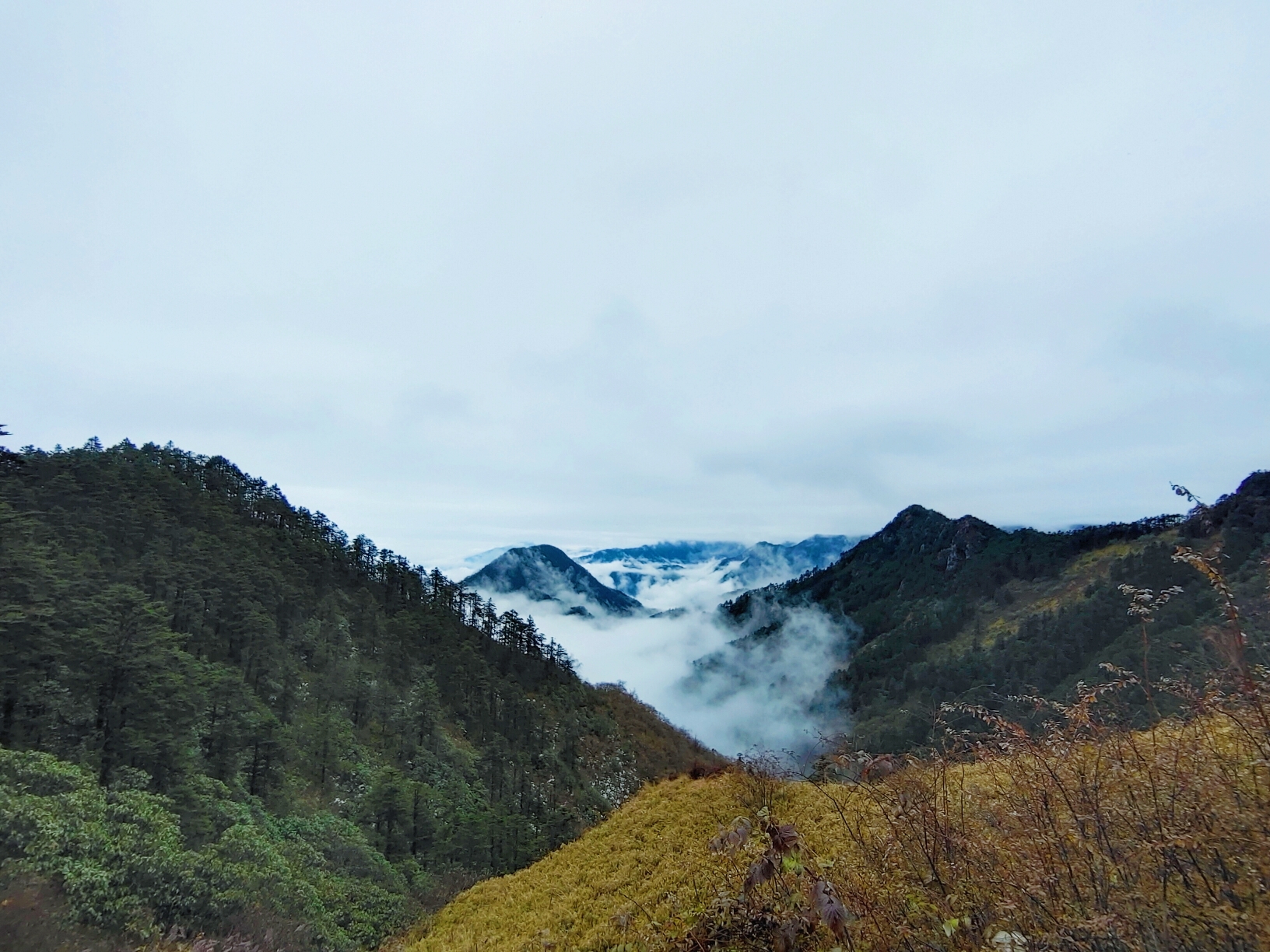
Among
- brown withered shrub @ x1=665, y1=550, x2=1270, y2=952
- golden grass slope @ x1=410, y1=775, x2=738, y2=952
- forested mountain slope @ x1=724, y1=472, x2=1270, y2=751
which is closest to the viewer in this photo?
brown withered shrub @ x1=665, y1=550, x2=1270, y2=952

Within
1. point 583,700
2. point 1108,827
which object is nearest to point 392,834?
point 1108,827

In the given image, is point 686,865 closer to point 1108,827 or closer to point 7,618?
point 1108,827

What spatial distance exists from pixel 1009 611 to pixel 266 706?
154 meters

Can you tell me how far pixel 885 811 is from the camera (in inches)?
179

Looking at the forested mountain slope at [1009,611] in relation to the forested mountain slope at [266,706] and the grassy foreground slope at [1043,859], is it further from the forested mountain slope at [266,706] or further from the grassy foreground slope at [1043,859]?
the grassy foreground slope at [1043,859]

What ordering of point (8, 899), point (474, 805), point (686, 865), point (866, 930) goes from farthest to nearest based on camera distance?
point (474, 805) < point (686, 865) < point (8, 899) < point (866, 930)

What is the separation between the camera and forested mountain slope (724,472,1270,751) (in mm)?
86625

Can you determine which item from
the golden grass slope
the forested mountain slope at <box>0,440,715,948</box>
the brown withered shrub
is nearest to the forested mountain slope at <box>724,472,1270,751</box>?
the forested mountain slope at <box>0,440,715,948</box>

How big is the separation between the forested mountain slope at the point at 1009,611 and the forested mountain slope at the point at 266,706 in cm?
3905

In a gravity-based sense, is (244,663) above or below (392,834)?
above

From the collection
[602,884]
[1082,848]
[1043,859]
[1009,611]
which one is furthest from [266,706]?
[1009,611]

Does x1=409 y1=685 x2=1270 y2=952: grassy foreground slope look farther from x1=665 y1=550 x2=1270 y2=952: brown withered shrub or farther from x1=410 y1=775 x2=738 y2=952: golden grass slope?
x1=410 y1=775 x2=738 y2=952: golden grass slope

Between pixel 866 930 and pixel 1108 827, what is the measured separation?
5.99 ft

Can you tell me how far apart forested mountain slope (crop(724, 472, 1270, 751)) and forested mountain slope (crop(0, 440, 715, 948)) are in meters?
39.0
